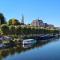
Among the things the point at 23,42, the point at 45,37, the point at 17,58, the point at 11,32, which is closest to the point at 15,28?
the point at 11,32

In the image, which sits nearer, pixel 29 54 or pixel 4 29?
pixel 29 54

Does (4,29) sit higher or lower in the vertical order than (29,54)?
higher

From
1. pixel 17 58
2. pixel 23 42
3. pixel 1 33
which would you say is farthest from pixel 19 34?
pixel 17 58

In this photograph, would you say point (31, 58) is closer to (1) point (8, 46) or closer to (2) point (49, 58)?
(2) point (49, 58)

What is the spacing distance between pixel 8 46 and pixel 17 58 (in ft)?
36.9

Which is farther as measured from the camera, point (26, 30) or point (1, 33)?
point (26, 30)

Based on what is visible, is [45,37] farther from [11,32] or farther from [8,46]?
[8,46]

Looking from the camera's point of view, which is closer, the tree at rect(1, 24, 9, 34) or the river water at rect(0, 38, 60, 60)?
the river water at rect(0, 38, 60, 60)

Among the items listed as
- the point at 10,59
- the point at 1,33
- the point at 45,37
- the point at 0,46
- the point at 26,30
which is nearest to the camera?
the point at 10,59

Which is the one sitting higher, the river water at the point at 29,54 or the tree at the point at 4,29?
the tree at the point at 4,29

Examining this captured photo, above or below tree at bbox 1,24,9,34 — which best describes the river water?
below

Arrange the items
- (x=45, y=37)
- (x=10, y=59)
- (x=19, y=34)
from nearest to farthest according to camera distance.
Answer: (x=10, y=59)
(x=19, y=34)
(x=45, y=37)

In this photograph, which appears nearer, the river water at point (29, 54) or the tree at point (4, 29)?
the river water at point (29, 54)

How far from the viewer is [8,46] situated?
42.0 metres
